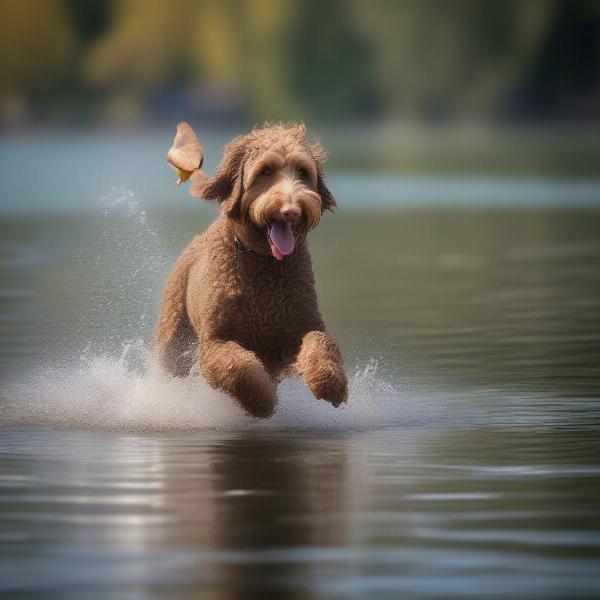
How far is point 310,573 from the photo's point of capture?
243 inches

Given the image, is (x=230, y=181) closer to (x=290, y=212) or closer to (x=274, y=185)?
(x=274, y=185)

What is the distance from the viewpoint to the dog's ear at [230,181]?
9141 millimetres

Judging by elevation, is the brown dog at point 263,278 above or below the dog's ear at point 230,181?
below

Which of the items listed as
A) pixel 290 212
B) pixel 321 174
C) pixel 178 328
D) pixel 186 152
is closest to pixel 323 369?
pixel 290 212

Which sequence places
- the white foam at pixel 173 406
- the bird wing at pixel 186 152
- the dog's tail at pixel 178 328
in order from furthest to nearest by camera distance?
the dog's tail at pixel 178 328 < the bird wing at pixel 186 152 < the white foam at pixel 173 406

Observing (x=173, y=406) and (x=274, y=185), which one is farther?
(x=173, y=406)

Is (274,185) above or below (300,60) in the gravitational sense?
below

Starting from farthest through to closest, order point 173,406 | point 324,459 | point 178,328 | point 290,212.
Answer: point 178,328 < point 173,406 < point 290,212 < point 324,459

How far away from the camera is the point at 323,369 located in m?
8.72

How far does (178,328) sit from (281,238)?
1300mm

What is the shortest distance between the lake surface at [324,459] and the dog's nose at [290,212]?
0.93 meters

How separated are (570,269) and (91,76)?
73273 millimetres

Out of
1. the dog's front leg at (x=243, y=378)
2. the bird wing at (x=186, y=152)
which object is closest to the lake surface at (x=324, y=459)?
the dog's front leg at (x=243, y=378)

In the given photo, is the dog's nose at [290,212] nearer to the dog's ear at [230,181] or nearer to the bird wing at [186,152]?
the dog's ear at [230,181]
